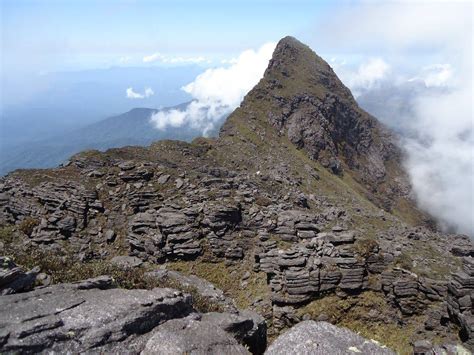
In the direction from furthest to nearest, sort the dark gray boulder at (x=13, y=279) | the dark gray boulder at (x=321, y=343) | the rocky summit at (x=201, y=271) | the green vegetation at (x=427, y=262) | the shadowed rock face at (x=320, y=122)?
the shadowed rock face at (x=320, y=122) → the green vegetation at (x=427, y=262) → the dark gray boulder at (x=13, y=279) → the dark gray boulder at (x=321, y=343) → the rocky summit at (x=201, y=271)

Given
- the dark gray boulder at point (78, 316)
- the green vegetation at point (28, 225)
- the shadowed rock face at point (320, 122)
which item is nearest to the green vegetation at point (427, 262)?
the dark gray boulder at point (78, 316)

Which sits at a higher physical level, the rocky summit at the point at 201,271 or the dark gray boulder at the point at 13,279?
the dark gray boulder at the point at 13,279

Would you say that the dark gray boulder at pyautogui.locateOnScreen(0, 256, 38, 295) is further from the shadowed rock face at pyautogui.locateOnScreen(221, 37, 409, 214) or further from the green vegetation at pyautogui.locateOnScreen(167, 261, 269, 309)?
the shadowed rock face at pyautogui.locateOnScreen(221, 37, 409, 214)

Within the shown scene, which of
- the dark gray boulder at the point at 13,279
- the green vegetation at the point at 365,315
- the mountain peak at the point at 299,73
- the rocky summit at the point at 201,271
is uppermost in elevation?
the mountain peak at the point at 299,73

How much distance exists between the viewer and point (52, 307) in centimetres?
1602

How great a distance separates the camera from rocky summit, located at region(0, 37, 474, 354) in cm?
1652

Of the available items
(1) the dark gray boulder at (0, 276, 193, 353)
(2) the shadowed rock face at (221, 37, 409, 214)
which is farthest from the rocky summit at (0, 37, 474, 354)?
(2) the shadowed rock face at (221, 37, 409, 214)

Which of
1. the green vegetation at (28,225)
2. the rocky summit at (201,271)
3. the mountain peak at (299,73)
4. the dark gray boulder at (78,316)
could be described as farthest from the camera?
the mountain peak at (299,73)

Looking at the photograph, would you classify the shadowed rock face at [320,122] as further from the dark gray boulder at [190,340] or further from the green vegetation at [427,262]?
the dark gray boulder at [190,340]

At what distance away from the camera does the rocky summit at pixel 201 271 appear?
54.2 feet

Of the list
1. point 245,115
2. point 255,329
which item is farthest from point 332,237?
point 245,115

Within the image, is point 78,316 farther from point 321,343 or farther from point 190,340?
point 321,343

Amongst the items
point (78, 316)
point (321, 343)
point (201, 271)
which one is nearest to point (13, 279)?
point (78, 316)

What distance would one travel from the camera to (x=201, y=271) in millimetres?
38938
